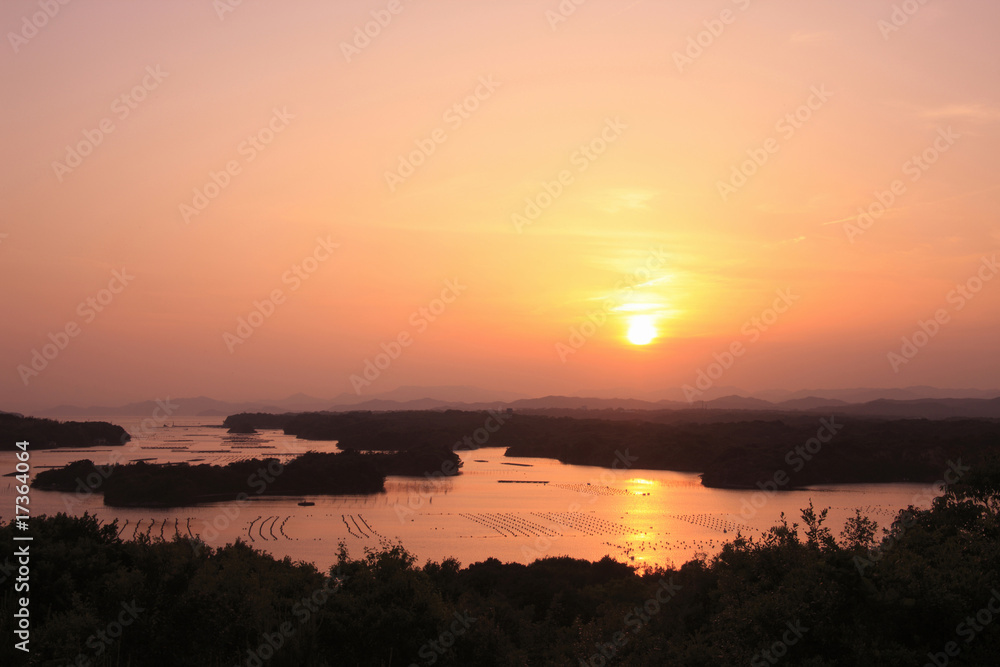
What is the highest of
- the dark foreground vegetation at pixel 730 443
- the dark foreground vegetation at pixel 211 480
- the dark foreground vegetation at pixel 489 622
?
the dark foreground vegetation at pixel 730 443

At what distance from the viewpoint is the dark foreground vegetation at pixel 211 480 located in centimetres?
5959

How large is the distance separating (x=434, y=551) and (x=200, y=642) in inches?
1298

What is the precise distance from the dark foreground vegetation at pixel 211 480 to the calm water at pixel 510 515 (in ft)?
5.50

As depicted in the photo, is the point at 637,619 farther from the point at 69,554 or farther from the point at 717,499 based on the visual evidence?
the point at 717,499

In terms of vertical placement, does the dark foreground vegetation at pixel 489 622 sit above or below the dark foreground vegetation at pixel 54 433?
above

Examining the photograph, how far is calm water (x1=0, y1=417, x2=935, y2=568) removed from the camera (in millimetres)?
43219

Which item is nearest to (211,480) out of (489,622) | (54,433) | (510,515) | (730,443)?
(510,515)

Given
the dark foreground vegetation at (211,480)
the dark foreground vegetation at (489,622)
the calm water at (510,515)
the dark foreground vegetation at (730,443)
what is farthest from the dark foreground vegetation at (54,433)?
the dark foreground vegetation at (489,622)

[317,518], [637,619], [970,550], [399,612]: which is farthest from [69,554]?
[317,518]

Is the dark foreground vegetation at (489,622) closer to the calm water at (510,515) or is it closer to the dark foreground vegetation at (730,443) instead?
Answer: the calm water at (510,515)

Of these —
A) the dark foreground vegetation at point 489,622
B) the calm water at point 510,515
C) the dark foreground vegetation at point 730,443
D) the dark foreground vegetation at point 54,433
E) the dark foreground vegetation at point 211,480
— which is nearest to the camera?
the dark foreground vegetation at point 489,622

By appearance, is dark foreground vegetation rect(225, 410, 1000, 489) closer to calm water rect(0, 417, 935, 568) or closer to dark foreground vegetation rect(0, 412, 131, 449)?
calm water rect(0, 417, 935, 568)

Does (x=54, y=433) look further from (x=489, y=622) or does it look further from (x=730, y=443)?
(x=489, y=622)

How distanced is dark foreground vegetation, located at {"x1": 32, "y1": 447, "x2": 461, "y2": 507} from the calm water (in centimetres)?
168
